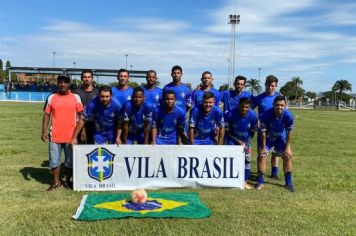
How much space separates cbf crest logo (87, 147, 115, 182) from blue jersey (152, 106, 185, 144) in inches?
38.3

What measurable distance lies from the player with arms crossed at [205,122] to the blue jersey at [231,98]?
0.95m

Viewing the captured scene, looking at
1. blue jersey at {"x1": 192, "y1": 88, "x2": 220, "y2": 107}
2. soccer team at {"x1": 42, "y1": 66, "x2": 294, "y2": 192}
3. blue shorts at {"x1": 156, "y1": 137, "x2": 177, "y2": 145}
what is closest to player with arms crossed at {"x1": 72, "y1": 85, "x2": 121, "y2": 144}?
soccer team at {"x1": 42, "y1": 66, "x2": 294, "y2": 192}

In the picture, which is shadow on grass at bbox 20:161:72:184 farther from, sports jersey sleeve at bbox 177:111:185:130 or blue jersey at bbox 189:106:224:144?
blue jersey at bbox 189:106:224:144

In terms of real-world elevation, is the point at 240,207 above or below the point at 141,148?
below

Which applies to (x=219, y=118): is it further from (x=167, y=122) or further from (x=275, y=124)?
(x=275, y=124)

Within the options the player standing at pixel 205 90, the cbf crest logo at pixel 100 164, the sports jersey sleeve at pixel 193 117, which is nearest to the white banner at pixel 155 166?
the cbf crest logo at pixel 100 164

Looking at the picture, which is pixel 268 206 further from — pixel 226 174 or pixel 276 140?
pixel 276 140

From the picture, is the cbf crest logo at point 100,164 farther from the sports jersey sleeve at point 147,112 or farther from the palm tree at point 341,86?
the palm tree at point 341,86

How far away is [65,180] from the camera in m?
8.12

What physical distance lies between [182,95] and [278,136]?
2122 millimetres

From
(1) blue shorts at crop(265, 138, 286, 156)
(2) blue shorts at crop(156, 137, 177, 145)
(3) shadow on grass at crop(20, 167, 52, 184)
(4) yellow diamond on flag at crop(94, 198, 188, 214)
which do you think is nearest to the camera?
(4) yellow diamond on flag at crop(94, 198, 188, 214)

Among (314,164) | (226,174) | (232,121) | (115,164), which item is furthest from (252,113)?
(314,164)

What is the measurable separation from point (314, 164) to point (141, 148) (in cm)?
534

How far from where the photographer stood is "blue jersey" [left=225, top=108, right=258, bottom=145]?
7.99 m
